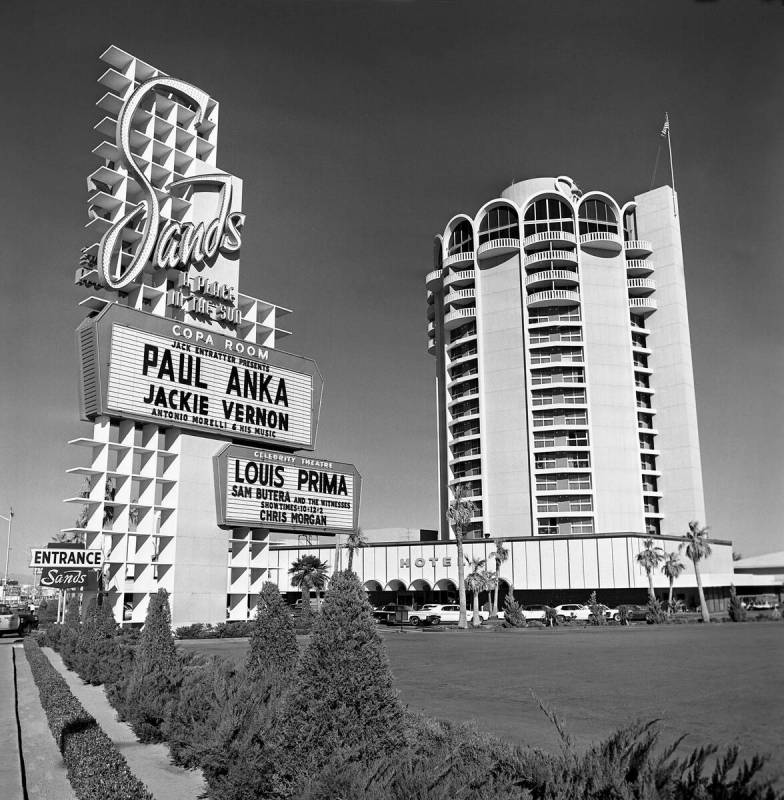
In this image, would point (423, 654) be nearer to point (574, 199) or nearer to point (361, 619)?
point (361, 619)

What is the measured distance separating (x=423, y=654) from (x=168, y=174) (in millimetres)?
36391

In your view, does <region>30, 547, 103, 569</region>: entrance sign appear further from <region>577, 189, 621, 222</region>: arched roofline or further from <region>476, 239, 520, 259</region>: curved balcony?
<region>577, 189, 621, 222</region>: arched roofline

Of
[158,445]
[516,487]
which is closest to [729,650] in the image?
[158,445]

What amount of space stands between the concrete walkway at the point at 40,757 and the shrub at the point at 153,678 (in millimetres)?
1472

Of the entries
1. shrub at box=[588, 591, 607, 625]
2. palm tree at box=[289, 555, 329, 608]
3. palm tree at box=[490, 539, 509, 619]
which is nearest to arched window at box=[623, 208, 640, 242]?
palm tree at box=[490, 539, 509, 619]

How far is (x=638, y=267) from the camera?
105m

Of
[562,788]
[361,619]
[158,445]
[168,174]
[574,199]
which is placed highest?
[574,199]

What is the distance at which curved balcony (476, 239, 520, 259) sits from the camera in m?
102

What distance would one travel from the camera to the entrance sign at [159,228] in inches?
1870

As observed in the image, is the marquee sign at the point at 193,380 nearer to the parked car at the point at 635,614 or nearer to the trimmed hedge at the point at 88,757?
the trimmed hedge at the point at 88,757

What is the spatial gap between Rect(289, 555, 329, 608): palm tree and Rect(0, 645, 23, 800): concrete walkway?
A: 62.7 metres

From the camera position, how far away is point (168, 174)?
171 ft

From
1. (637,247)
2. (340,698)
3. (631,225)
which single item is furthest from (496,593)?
(340,698)

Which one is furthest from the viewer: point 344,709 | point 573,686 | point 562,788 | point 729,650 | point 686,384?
point 686,384
